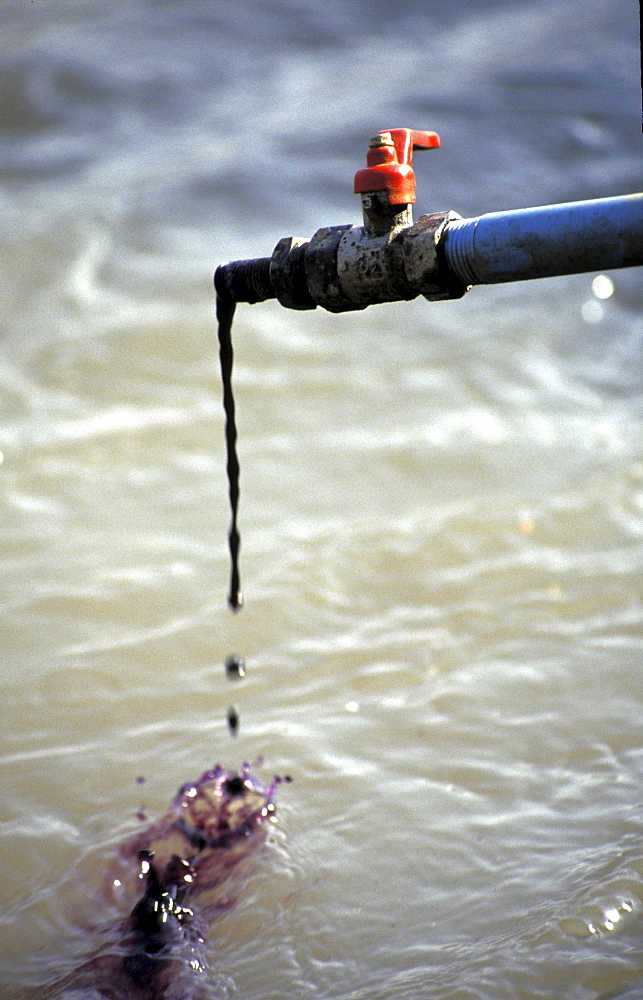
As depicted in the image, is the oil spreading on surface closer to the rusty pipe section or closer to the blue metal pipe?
the rusty pipe section

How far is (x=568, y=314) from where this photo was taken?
6074 millimetres

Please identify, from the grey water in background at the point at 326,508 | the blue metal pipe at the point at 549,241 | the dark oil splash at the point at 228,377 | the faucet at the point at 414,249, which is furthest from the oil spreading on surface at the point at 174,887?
the blue metal pipe at the point at 549,241

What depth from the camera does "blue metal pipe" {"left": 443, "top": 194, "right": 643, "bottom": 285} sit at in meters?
1.71

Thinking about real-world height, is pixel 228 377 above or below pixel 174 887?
above

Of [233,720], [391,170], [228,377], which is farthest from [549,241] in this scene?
[233,720]

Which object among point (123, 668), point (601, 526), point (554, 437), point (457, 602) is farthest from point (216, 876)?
point (554, 437)

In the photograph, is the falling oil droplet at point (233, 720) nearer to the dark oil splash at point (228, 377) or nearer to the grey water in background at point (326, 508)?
the grey water in background at point (326, 508)

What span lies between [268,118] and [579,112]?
2.32m

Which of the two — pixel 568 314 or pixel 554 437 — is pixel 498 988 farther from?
pixel 568 314

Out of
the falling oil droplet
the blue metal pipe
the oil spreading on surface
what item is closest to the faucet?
the blue metal pipe

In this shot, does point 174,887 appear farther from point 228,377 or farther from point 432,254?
point 432,254

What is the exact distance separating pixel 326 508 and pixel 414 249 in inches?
103

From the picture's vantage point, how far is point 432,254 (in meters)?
1.94

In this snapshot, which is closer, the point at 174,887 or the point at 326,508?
the point at 174,887
